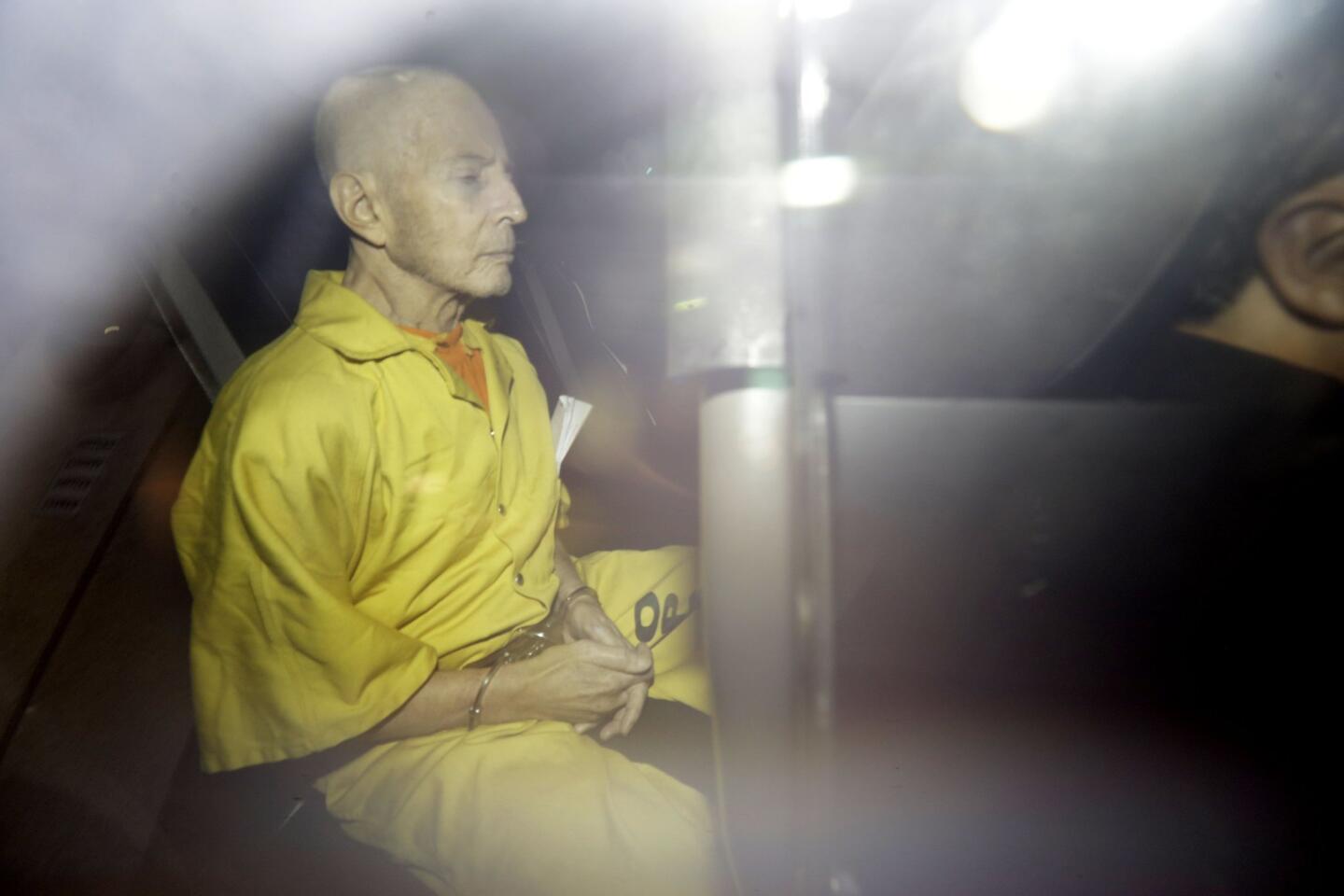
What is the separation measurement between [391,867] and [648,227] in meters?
0.91

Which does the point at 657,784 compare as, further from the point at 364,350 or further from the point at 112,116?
the point at 112,116

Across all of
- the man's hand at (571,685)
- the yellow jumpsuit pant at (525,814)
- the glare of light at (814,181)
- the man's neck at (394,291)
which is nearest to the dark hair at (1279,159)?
the glare of light at (814,181)

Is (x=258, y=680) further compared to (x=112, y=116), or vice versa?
(x=112, y=116)

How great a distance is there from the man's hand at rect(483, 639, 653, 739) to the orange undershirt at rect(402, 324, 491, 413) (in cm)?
36

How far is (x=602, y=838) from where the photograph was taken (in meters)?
0.84

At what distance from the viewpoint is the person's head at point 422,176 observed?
3.19ft

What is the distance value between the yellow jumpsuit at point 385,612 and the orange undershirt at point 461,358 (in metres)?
0.03

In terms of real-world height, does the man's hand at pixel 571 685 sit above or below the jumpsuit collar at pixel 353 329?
below

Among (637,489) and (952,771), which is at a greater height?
(637,489)

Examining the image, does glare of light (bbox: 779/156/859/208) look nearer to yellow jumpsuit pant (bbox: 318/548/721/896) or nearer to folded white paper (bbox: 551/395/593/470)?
yellow jumpsuit pant (bbox: 318/548/721/896)

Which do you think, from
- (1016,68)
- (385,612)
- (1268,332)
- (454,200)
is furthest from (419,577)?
(1268,332)

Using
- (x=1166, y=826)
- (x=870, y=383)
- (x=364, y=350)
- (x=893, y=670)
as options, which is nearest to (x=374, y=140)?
(x=364, y=350)

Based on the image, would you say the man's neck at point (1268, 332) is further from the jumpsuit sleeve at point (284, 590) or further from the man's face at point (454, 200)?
the jumpsuit sleeve at point (284, 590)

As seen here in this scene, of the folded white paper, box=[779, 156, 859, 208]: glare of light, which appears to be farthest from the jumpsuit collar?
box=[779, 156, 859, 208]: glare of light
